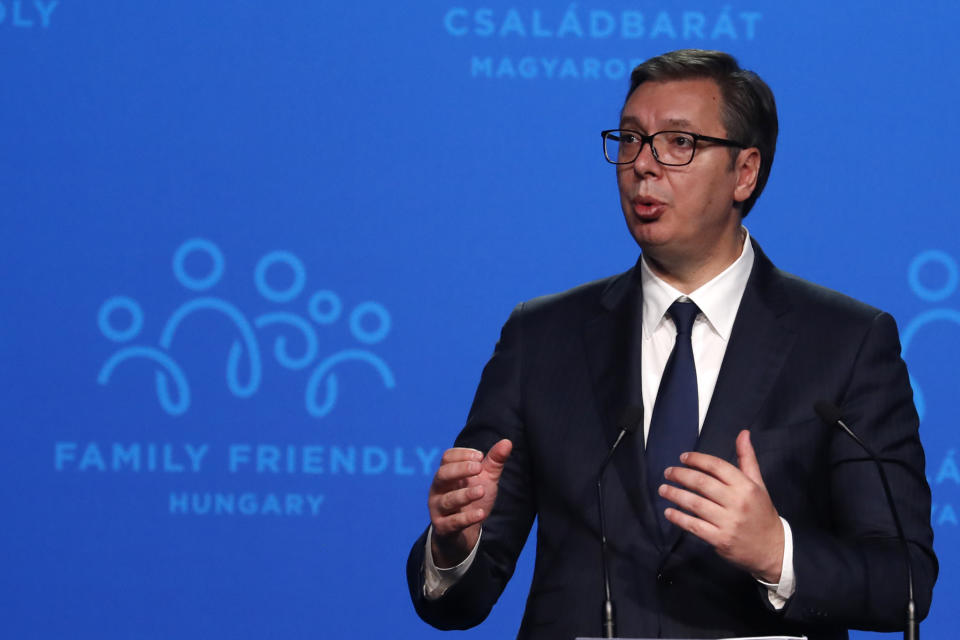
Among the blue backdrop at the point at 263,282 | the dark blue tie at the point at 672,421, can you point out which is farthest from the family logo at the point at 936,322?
the dark blue tie at the point at 672,421

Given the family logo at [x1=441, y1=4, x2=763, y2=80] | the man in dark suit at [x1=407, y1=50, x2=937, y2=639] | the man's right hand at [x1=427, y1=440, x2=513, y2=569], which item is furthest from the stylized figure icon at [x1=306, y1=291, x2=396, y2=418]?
the man's right hand at [x1=427, y1=440, x2=513, y2=569]

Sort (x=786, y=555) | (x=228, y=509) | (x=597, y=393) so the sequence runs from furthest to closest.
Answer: (x=228, y=509) < (x=597, y=393) < (x=786, y=555)

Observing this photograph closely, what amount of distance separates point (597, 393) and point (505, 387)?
173 millimetres

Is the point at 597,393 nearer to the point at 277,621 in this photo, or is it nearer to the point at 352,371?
the point at 352,371

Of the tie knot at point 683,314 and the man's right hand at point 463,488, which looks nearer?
the man's right hand at point 463,488

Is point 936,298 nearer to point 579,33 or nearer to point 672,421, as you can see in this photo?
point 579,33

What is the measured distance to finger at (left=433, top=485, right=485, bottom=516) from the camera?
1.55 meters

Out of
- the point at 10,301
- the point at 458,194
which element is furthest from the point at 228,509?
the point at 458,194

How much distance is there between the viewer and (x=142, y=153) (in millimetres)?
2965

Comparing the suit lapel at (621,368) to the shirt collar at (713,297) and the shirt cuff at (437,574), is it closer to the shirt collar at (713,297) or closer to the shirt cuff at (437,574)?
the shirt collar at (713,297)

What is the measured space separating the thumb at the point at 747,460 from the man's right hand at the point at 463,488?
0.31 m

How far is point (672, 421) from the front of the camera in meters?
1.79

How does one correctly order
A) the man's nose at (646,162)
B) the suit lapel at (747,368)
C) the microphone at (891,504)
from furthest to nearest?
the man's nose at (646,162), the suit lapel at (747,368), the microphone at (891,504)

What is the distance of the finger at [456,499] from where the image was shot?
155 centimetres
